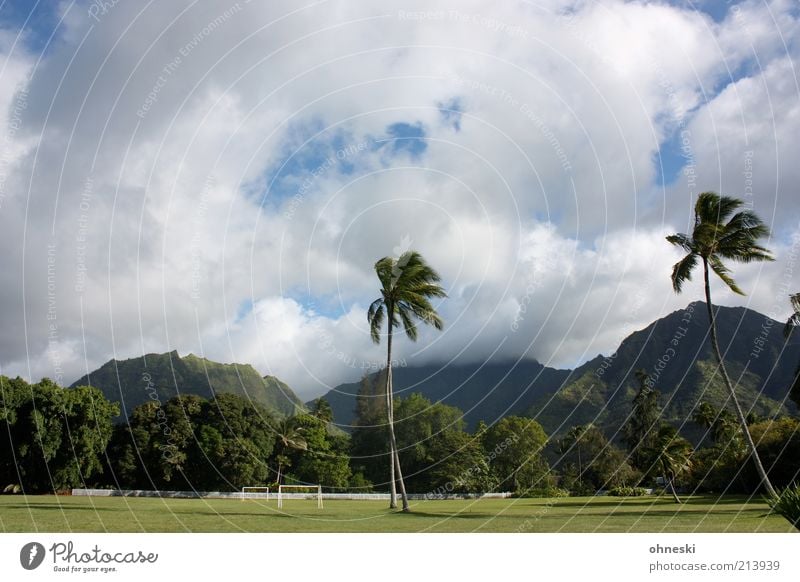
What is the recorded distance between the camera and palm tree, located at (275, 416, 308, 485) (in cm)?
8112

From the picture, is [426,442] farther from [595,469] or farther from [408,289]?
[408,289]

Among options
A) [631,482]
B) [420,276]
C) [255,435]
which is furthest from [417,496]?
[420,276]

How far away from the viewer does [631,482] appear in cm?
8350

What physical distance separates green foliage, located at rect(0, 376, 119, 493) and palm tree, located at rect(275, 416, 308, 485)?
1012 inches

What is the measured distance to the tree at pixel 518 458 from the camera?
84.8 meters

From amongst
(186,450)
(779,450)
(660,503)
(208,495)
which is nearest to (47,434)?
(208,495)

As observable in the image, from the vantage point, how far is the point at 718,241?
1099 inches

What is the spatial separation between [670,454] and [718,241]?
1312 inches

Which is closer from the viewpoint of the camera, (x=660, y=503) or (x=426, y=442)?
(x=660, y=503)
